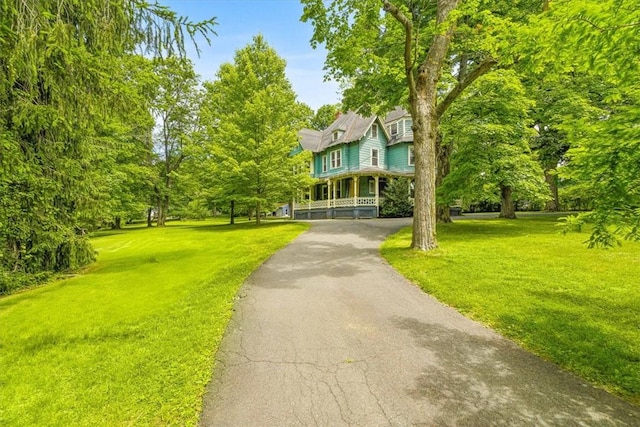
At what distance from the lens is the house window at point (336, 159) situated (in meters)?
29.8

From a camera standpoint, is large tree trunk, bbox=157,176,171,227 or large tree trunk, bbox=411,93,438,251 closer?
large tree trunk, bbox=411,93,438,251

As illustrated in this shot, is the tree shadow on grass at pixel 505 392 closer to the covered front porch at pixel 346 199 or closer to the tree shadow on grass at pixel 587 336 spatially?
the tree shadow on grass at pixel 587 336

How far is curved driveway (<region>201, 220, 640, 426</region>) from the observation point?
9.39 feet

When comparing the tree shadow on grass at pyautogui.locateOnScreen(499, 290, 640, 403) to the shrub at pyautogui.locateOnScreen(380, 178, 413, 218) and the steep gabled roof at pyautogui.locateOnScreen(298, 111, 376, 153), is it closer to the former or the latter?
the shrub at pyautogui.locateOnScreen(380, 178, 413, 218)

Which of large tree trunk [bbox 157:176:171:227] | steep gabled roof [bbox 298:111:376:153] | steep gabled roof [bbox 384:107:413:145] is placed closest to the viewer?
steep gabled roof [bbox 384:107:413:145]

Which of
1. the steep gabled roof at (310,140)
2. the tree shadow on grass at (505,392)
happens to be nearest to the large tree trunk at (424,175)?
the tree shadow on grass at (505,392)

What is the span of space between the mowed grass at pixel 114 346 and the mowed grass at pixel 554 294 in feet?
14.0

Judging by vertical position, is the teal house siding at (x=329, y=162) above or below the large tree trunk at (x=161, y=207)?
above

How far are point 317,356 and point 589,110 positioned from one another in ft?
67.2

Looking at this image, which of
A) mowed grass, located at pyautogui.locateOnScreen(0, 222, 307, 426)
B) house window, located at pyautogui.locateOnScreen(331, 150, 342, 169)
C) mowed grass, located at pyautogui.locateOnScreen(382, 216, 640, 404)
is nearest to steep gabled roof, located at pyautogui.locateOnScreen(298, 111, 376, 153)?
house window, located at pyautogui.locateOnScreen(331, 150, 342, 169)

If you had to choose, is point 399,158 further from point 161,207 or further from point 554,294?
point 161,207

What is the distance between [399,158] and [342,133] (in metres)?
6.03

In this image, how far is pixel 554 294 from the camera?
604 centimetres

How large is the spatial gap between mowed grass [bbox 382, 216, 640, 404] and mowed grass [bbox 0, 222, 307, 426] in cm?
428
